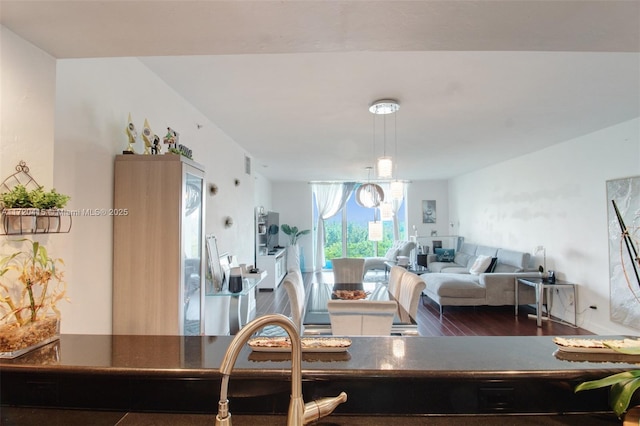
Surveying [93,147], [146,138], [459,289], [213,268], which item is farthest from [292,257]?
[93,147]

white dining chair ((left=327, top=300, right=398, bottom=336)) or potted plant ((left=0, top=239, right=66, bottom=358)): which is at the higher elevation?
potted plant ((left=0, top=239, right=66, bottom=358))

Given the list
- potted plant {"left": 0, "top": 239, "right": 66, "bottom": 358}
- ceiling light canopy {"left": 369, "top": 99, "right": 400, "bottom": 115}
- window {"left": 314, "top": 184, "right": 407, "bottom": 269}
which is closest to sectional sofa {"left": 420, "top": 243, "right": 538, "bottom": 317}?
ceiling light canopy {"left": 369, "top": 99, "right": 400, "bottom": 115}

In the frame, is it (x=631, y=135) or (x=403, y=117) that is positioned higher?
(x=403, y=117)

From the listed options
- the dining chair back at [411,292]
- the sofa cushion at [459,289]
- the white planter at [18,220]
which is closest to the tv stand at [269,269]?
the sofa cushion at [459,289]

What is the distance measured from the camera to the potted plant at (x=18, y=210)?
1088 millimetres

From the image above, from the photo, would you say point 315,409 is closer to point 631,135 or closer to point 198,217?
point 198,217

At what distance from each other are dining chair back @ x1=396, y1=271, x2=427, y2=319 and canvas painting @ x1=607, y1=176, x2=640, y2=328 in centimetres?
252

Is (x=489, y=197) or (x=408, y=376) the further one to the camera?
(x=489, y=197)

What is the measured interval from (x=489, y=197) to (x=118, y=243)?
675 centimetres

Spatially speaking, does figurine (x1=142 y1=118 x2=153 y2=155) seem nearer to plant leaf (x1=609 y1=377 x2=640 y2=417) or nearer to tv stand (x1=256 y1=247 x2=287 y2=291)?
Result: plant leaf (x1=609 y1=377 x2=640 y2=417)

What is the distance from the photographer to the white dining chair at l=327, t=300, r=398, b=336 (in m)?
1.95

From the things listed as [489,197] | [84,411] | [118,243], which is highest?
[489,197]

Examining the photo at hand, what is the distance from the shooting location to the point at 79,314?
1606mm

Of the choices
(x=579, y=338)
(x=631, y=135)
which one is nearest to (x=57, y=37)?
(x=579, y=338)
